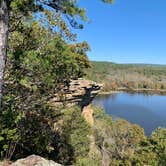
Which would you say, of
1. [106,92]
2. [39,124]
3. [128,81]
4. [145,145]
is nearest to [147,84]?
[128,81]

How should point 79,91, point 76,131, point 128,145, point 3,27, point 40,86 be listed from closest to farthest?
point 3,27
point 40,86
point 76,131
point 79,91
point 128,145

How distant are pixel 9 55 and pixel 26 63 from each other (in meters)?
0.89

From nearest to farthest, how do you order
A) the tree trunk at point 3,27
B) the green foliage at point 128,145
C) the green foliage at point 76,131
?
the tree trunk at point 3,27 → the green foliage at point 76,131 → the green foliage at point 128,145

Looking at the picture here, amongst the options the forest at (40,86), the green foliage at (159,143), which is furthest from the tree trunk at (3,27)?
the green foliage at (159,143)

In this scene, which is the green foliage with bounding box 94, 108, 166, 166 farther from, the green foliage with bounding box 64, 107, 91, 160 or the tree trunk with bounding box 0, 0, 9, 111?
the tree trunk with bounding box 0, 0, 9, 111

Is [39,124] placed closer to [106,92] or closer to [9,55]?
[9,55]

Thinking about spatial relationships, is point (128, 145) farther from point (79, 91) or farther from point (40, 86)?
point (40, 86)

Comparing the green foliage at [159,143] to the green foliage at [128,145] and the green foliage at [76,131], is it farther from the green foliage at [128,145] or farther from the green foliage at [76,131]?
the green foliage at [76,131]

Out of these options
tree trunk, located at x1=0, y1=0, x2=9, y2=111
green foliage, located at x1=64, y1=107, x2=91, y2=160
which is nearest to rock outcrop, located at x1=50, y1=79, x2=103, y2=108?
green foliage, located at x1=64, y1=107, x2=91, y2=160

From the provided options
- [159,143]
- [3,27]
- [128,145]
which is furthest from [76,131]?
[128,145]

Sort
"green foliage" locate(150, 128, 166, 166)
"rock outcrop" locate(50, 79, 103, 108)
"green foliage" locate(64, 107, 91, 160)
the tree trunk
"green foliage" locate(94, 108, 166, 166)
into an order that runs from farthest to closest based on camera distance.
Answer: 1. "green foliage" locate(94, 108, 166, 166)
2. "green foliage" locate(150, 128, 166, 166)
3. "rock outcrop" locate(50, 79, 103, 108)
4. "green foliage" locate(64, 107, 91, 160)
5. the tree trunk

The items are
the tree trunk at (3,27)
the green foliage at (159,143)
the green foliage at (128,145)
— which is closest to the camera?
the tree trunk at (3,27)

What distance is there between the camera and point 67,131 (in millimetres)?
14617

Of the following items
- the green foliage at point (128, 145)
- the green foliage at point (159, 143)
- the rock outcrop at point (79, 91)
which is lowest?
the green foliage at point (128, 145)
